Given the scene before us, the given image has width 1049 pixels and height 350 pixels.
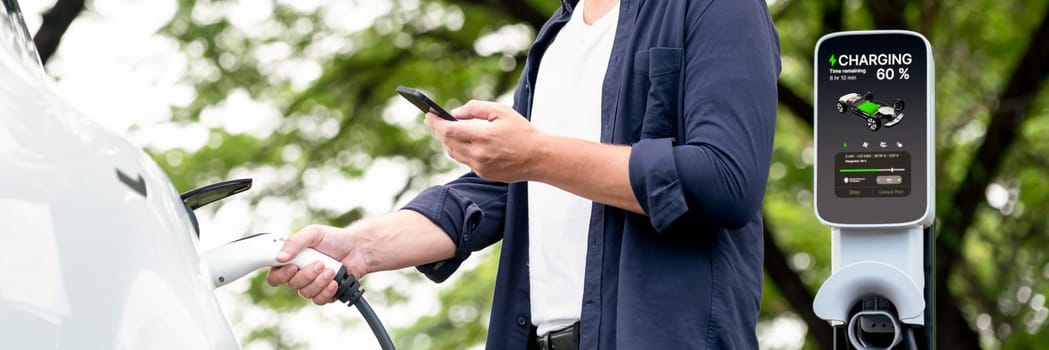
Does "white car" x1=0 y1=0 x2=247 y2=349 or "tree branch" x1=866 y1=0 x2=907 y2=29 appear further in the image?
"tree branch" x1=866 y1=0 x2=907 y2=29

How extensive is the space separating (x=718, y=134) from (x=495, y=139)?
0.31m

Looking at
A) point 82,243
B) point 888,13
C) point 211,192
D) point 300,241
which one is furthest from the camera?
point 888,13

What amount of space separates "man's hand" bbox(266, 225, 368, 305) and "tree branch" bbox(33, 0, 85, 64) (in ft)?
16.6

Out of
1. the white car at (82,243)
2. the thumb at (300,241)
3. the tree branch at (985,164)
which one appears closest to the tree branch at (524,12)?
the tree branch at (985,164)

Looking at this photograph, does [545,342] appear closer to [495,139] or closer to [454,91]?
[495,139]

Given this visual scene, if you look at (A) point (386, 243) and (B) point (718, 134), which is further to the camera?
(A) point (386, 243)

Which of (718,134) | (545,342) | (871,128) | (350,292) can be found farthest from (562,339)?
(871,128)

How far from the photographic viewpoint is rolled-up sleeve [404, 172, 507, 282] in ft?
7.94

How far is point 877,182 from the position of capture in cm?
262

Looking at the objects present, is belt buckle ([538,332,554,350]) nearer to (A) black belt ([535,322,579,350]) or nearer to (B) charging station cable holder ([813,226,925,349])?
(A) black belt ([535,322,579,350])

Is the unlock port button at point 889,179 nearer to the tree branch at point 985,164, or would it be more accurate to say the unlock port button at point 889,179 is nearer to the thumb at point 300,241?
the thumb at point 300,241

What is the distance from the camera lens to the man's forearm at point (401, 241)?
2.38 metres

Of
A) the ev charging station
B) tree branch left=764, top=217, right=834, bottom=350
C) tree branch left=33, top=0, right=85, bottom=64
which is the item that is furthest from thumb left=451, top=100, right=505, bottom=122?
tree branch left=764, top=217, right=834, bottom=350

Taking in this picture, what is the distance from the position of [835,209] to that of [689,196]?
32.1 inches
